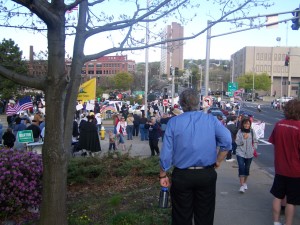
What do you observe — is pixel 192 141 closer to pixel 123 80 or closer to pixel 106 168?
pixel 106 168

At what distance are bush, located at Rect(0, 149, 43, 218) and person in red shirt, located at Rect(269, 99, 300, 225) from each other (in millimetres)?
3525

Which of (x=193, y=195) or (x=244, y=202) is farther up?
(x=193, y=195)

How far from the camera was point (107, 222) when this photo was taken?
5176mm

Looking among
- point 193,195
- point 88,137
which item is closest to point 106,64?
point 88,137

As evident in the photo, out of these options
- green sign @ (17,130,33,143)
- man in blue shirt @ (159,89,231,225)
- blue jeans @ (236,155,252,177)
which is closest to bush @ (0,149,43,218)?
man in blue shirt @ (159,89,231,225)

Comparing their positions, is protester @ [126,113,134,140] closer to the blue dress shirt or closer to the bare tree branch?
the bare tree branch

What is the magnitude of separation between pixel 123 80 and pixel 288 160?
8349cm

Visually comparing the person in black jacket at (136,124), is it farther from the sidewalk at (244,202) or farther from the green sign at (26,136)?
the sidewalk at (244,202)

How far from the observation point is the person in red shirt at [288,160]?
504 cm

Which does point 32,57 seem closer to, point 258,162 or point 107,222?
point 107,222

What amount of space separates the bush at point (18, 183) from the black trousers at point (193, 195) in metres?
2.67

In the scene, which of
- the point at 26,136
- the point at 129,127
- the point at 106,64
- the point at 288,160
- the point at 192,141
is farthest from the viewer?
Answer: the point at 106,64

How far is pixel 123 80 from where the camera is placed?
87812 millimetres

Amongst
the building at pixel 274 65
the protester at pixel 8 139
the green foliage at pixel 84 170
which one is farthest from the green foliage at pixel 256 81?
the green foliage at pixel 84 170
